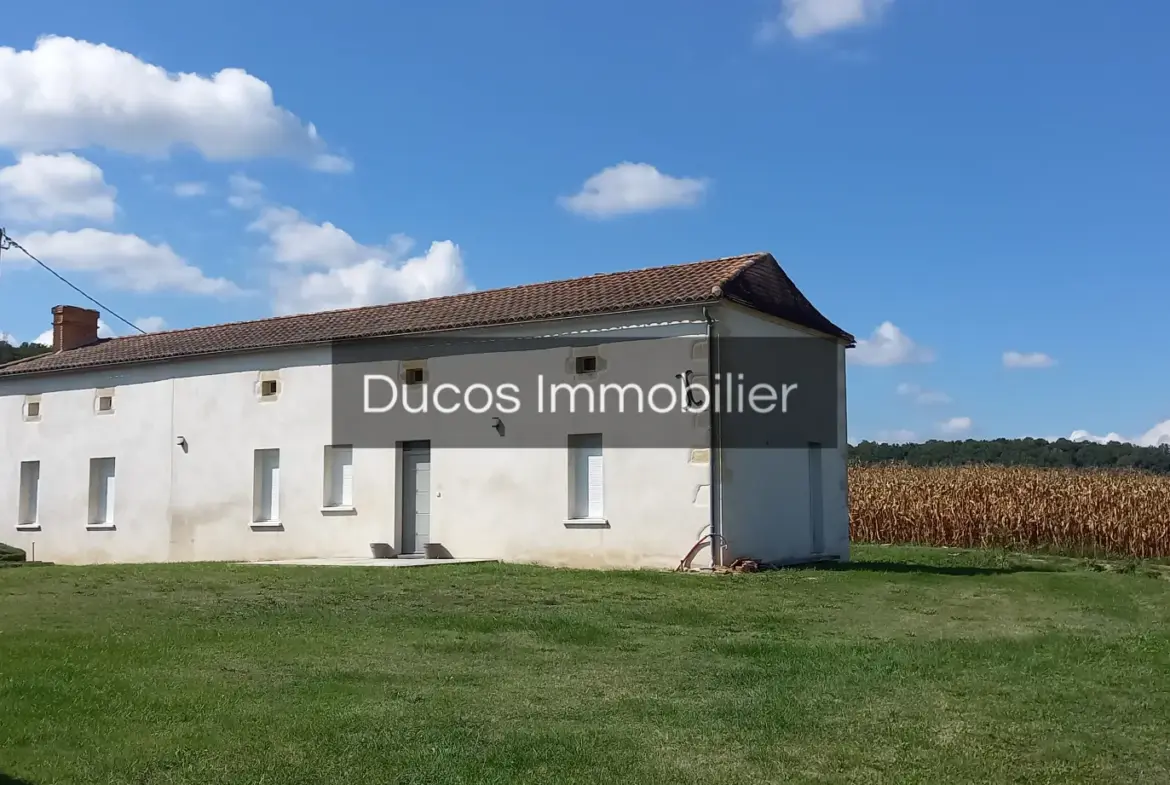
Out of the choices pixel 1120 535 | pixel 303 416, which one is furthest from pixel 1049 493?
pixel 303 416

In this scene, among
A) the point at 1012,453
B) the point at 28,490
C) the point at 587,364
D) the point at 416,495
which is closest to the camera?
the point at 587,364

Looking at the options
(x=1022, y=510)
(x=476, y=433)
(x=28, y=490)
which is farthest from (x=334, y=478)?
(x=1022, y=510)

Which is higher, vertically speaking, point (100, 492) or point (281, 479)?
point (281, 479)

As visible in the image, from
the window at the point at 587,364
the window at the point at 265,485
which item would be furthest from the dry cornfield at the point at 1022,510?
the window at the point at 265,485

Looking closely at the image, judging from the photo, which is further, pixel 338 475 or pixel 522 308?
pixel 338 475

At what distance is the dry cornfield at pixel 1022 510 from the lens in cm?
2358

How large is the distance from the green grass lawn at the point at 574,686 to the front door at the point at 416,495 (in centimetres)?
534

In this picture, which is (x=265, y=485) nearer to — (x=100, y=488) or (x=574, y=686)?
(x=100, y=488)

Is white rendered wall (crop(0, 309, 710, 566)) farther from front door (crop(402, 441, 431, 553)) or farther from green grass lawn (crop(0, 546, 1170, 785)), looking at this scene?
green grass lawn (crop(0, 546, 1170, 785))

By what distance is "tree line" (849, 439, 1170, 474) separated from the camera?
35688mm

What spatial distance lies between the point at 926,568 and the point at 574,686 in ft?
38.7

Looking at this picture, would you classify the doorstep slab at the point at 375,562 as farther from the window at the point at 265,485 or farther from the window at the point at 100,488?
the window at the point at 100,488

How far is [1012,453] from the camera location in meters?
40.5

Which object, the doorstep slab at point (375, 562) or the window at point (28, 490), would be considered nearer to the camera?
the doorstep slab at point (375, 562)
